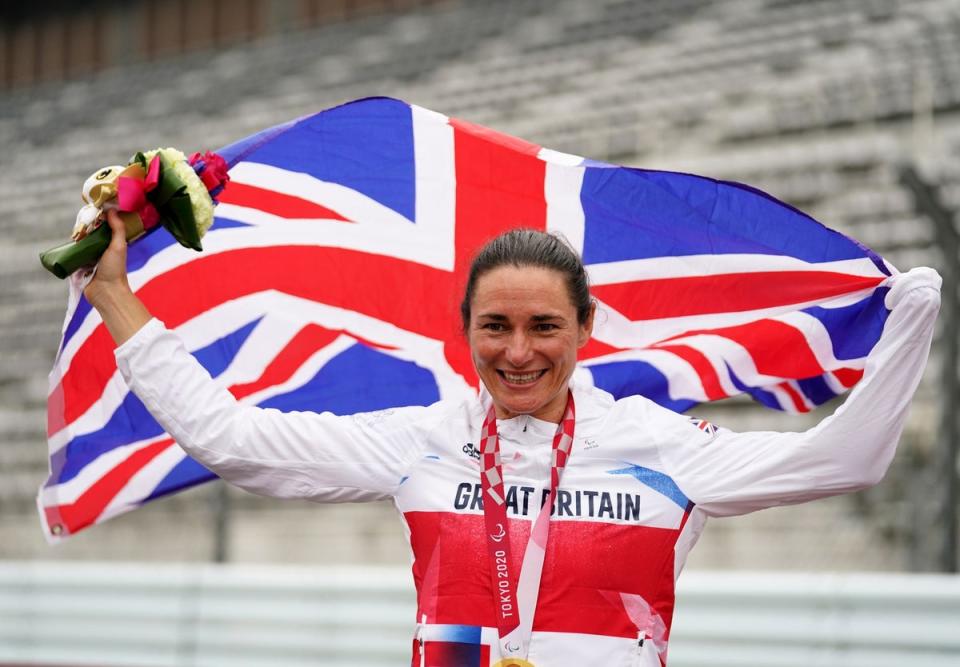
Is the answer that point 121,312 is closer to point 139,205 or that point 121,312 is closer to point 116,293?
point 116,293

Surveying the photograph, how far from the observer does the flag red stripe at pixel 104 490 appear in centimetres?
354

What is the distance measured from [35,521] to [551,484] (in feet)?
31.7

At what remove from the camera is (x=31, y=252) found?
1398 centimetres

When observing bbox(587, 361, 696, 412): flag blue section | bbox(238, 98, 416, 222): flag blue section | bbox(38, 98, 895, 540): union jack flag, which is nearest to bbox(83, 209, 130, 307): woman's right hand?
bbox(38, 98, 895, 540): union jack flag

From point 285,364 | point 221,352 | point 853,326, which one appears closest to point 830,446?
point 853,326

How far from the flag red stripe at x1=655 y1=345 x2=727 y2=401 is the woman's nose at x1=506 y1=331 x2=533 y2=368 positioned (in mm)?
1033

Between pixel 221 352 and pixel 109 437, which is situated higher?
pixel 221 352

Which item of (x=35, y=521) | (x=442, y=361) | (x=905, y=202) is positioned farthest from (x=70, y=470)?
(x=35, y=521)

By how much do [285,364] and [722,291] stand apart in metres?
1.04

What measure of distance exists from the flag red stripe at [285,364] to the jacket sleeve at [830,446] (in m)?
1.31

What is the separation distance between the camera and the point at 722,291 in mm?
3484

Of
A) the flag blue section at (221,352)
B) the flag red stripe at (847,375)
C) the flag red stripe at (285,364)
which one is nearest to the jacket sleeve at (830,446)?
the flag red stripe at (847,375)

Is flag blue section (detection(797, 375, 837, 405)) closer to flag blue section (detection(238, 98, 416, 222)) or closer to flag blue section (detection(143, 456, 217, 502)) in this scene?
flag blue section (detection(238, 98, 416, 222))

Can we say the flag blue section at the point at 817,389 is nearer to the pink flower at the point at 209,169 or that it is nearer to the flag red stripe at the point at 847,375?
the flag red stripe at the point at 847,375
